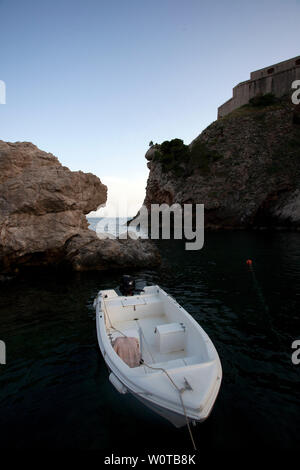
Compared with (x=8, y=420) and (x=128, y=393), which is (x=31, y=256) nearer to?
(x=8, y=420)

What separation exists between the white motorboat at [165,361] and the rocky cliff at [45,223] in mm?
9319

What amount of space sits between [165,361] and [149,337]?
150cm

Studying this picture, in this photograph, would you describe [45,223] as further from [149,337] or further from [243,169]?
[243,169]

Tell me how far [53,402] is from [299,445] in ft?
18.5

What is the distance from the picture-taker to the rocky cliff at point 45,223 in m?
17.2

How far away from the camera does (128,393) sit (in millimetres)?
5004

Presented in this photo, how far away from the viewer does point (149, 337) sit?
8.13 m

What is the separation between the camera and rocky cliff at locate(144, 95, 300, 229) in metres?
44.6

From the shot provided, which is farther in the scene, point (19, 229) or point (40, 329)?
point (19, 229)

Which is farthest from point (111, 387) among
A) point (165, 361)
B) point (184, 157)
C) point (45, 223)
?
point (184, 157)

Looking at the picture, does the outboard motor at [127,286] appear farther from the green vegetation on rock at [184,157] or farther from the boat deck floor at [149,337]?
the green vegetation on rock at [184,157]

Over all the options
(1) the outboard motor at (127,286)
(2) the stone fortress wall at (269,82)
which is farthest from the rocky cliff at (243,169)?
(1) the outboard motor at (127,286)

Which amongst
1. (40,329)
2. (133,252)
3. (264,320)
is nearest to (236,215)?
(133,252)

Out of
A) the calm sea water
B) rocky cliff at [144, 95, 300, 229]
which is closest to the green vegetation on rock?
rocky cliff at [144, 95, 300, 229]
